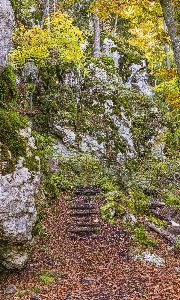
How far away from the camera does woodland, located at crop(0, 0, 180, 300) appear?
20.3ft

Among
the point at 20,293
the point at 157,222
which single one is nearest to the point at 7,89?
the point at 20,293

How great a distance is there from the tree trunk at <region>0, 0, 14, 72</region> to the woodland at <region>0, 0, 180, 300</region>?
0.23 metres

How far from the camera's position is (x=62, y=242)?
7.65m

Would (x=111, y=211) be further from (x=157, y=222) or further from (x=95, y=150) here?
(x=95, y=150)

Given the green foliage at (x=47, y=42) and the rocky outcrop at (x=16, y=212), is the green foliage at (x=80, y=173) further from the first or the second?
the green foliage at (x=47, y=42)

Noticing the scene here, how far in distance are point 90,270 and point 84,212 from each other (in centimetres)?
251

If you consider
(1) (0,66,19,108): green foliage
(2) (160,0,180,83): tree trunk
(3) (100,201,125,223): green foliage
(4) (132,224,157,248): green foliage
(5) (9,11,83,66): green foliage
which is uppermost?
(5) (9,11,83,66): green foliage

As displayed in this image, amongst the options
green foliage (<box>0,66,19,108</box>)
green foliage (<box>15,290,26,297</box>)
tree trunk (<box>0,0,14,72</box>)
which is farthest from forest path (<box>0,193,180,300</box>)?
tree trunk (<box>0,0,14,72</box>)

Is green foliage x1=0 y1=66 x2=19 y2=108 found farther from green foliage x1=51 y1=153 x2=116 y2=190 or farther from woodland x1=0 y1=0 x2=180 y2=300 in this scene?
green foliage x1=51 y1=153 x2=116 y2=190

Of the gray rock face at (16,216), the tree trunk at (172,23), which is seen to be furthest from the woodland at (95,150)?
the gray rock face at (16,216)

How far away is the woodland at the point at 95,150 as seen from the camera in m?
6.18

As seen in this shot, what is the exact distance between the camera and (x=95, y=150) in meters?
14.0

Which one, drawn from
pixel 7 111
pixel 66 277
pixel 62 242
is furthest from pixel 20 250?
pixel 7 111

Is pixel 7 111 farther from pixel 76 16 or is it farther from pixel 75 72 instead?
pixel 76 16
